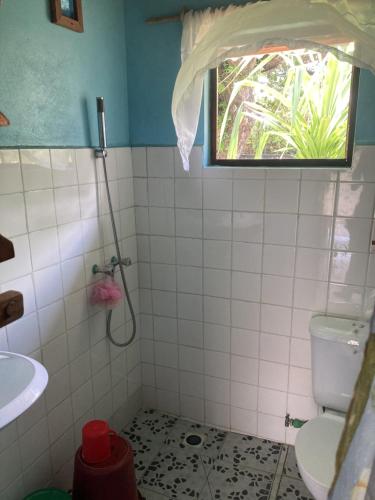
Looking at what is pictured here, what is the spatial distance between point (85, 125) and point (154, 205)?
56cm

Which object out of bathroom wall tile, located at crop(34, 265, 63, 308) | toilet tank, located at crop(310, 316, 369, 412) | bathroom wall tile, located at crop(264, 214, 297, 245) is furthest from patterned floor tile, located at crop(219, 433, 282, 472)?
bathroom wall tile, located at crop(34, 265, 63, 308)

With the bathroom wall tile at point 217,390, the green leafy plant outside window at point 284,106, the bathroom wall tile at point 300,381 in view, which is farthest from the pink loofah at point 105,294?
the bathroom wall tile at point 300,381

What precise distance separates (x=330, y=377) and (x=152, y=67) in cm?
173

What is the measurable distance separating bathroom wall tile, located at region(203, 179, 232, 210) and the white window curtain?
0.36m

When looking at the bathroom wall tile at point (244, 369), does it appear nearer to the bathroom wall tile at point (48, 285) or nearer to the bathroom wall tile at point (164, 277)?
the bathroom wall tile at point (164, 277)

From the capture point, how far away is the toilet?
62.6 inches

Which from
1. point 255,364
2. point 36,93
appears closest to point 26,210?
point 36,93

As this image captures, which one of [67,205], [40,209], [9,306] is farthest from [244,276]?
[9,306]

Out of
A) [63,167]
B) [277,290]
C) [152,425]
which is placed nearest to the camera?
[63,167]

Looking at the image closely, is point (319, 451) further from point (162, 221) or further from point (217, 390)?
point (162, 221)

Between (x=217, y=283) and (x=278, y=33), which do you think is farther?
(x=217, y=283)

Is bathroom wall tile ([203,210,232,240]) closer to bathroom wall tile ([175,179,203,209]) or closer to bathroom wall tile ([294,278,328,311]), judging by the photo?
bathroom wall tile ([175,179,203,209])

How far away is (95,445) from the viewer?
1586mm

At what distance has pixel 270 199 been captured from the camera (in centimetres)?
189
